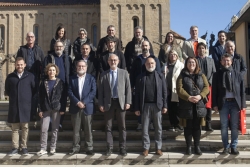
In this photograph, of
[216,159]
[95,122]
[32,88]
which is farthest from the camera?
[95,122]

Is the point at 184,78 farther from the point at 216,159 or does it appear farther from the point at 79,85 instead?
the point at 79,85

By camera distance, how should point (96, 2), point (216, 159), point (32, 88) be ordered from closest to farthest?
point (216, 159), point (32, 88), point (96, 2)

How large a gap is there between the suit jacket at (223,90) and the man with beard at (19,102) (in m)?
3.99

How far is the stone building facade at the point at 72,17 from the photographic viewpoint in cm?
2786

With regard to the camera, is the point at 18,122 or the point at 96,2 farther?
the point at 96,2

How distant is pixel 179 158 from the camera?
19.9ft

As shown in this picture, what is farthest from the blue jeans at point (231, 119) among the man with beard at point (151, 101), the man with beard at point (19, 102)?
the man with beard at point (19, 102)

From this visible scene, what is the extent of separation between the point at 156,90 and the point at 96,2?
27.1m

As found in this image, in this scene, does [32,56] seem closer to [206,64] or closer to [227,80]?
[206,64]

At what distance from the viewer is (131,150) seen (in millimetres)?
6484

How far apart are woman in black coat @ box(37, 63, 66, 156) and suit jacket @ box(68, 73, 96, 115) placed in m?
0.27

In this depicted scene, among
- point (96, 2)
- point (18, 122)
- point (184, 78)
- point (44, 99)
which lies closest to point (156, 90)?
point (184, 78)

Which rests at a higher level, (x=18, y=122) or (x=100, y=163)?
(x=18, y=122)

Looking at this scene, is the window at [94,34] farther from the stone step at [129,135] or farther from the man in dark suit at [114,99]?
the man in dark suit at [114,99]
